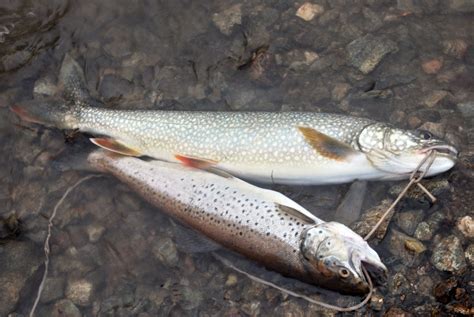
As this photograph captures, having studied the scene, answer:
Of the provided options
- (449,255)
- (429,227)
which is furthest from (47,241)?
(449,255)

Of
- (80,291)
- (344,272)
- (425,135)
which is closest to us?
(344,272)

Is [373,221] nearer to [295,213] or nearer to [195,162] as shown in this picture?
[295,213]

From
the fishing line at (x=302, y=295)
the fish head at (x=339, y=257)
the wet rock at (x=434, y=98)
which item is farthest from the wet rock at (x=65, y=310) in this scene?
the wet rock at (x=434, y=98)

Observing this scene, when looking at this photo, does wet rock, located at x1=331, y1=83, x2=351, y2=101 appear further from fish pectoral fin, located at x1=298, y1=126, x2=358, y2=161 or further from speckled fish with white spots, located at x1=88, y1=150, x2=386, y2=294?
speckled fish with white spots, located at x1=88, y1=150, x2=386, y2=294

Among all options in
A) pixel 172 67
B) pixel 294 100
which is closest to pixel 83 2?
pixel 172 67

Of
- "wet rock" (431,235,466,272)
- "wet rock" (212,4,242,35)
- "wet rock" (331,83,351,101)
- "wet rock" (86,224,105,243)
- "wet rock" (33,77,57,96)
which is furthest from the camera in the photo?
"wet rock" (212,4,242,35)

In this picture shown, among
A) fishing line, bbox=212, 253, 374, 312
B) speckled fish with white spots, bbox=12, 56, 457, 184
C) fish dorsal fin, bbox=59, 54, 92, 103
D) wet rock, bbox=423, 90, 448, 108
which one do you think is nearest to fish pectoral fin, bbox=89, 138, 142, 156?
speckled fish with white spots, bbox=12, 56, 457, 184

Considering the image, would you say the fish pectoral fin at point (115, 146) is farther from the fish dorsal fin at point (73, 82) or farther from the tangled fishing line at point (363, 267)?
the tangled fishing line at point (363, 267)
